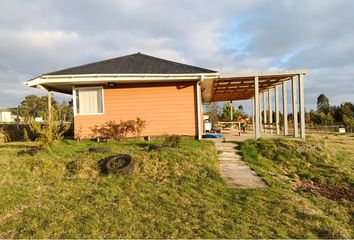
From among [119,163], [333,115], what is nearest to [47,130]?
[119,163]

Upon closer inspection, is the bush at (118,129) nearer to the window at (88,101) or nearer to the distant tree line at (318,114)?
the window at (88,101)

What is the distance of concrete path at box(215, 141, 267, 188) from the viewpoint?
8.01 m

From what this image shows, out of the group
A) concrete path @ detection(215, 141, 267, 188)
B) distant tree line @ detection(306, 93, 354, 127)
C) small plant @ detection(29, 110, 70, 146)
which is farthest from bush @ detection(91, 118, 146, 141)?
distant tree line @ detection(306, 93, 354, 127)

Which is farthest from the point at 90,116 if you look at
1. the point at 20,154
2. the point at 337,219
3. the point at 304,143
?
the point at 337,219

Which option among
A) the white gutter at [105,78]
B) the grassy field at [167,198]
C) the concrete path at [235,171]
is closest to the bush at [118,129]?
the white gutter at [105,78]

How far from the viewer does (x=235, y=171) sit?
917cm

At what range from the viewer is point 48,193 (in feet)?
22.9

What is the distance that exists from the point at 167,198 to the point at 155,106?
717cm

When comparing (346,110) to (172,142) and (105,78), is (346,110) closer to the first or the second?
(105,78)

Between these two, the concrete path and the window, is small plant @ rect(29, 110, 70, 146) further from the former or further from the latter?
the concrete path

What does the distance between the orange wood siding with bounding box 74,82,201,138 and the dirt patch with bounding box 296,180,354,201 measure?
5758 millimetres

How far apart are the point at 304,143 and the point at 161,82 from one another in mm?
6059

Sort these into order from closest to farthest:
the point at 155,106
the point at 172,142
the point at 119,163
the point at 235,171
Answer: the point at 119,163
the point at 235,171
the point at 172,142
the point at 155,106

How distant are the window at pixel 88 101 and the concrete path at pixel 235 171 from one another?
5.25m
